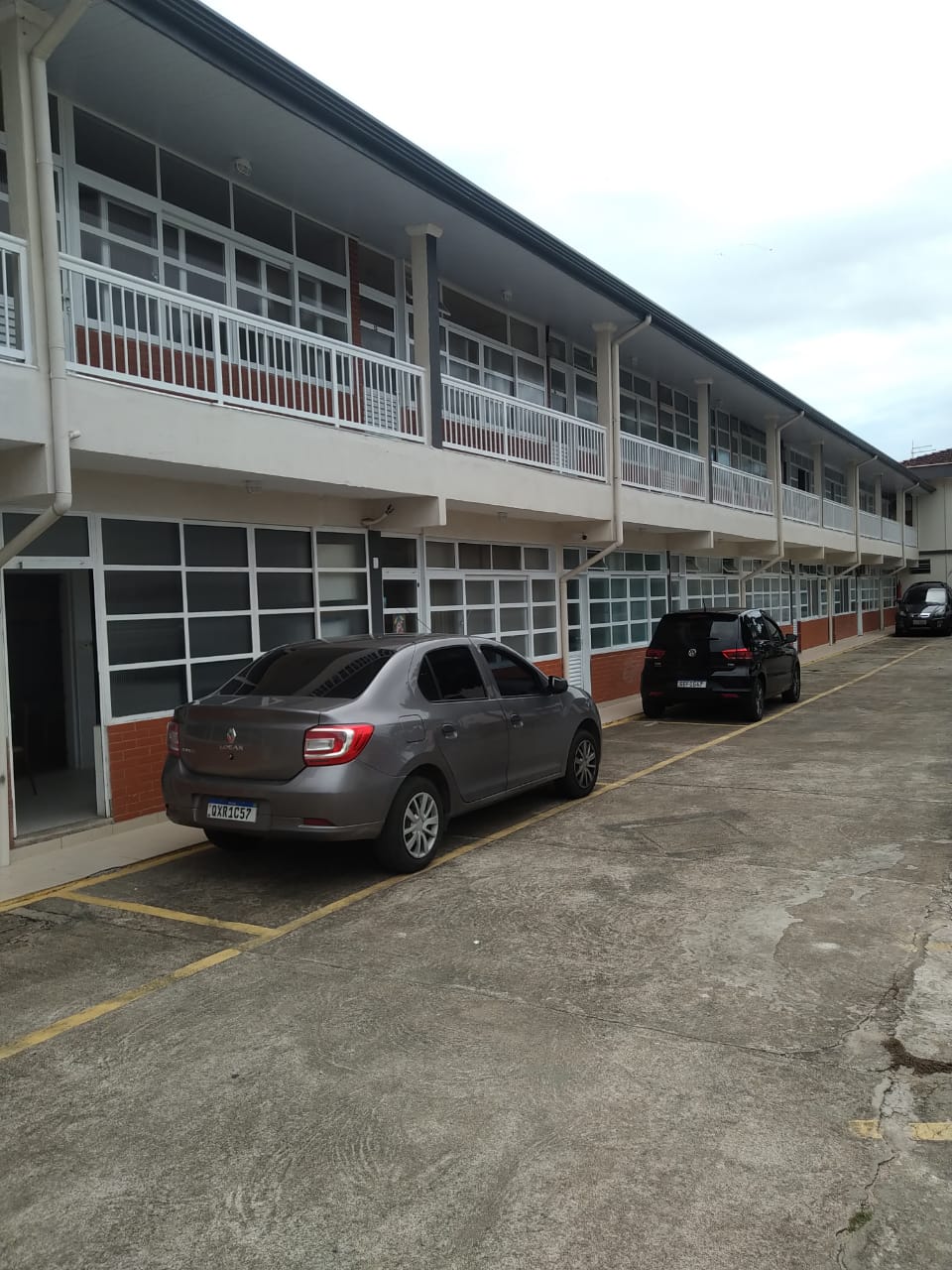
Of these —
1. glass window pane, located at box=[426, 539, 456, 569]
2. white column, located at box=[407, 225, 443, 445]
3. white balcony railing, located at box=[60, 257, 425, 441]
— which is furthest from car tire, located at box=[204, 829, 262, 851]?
glass window pane, located at box=[426, 539, 456, 569]

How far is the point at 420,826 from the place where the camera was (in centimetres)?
662

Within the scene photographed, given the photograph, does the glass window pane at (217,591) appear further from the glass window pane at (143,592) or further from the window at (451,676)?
the window at (451,676)

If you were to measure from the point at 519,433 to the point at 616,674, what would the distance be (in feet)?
20.0

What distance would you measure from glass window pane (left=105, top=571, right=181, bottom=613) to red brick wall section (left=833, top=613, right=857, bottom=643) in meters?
28.2

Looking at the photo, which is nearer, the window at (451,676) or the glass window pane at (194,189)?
the window at (451,676)

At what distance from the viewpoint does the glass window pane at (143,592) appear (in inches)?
328

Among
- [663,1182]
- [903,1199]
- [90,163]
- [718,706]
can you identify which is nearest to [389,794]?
[663,1182]

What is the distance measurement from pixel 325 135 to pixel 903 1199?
8919 mm

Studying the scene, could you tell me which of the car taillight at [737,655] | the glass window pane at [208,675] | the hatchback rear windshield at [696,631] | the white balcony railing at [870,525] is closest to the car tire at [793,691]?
the car taillight at [737,655]

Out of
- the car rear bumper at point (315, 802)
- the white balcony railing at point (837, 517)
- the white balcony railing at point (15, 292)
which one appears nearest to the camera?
the car rear bumper at point (315, 802)

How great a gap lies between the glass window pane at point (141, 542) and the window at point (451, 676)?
10.3ft

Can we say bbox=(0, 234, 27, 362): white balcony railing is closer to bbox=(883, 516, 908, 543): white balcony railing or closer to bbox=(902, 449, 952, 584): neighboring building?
bbox=(883, 516, 908, 543): white balcony railing

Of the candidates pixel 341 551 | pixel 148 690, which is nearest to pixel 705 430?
pixel 341 551

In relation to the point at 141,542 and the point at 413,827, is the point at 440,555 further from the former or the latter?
the point at 413,827
